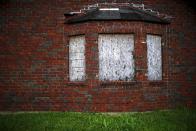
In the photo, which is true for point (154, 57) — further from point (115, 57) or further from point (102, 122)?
point (102, 122)

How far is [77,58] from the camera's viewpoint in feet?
44.9

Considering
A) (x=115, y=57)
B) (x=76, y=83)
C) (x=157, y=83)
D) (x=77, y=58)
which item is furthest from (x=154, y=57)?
(x=76, y=83)

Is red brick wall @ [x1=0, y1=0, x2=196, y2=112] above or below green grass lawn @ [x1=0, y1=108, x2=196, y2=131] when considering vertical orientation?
above

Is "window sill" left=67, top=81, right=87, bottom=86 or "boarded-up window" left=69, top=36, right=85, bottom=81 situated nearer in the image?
"window sill" left=67, top=81, right=87, bottom=86

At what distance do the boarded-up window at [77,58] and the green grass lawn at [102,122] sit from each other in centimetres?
186

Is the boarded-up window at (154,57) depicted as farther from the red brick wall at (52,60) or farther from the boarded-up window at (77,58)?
the boarded-up window at (77,58)

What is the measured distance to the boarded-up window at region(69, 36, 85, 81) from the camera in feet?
44.6

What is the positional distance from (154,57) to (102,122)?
413 cm

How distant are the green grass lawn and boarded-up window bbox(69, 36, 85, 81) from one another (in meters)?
1.86

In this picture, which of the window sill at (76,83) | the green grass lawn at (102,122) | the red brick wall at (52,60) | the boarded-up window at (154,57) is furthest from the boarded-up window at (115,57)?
the green grass lawn at (102,122)

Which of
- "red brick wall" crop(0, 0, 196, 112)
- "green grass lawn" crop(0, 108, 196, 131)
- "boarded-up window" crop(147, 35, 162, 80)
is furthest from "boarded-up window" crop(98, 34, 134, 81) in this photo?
"green grass lawn" crop(0, 108, 196, 131)

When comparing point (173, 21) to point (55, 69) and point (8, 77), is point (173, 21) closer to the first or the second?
point (55, 69)

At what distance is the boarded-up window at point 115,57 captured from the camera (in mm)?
13250

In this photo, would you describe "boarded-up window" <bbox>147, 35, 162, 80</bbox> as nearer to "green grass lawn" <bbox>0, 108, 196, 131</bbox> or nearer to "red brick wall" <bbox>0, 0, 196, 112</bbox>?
"red brick wall" <bbox>0, 0, 196, 112</bbox>
